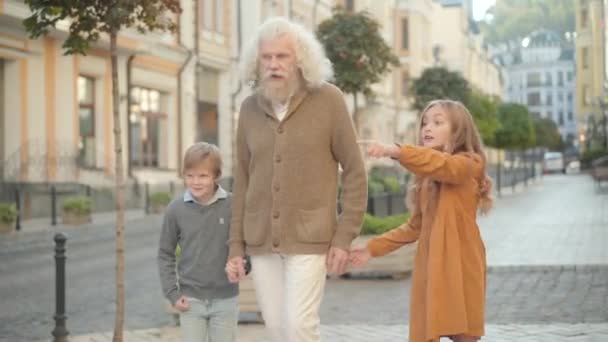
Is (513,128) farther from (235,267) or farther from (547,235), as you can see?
(235,267)

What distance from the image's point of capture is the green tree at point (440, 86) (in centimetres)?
3688

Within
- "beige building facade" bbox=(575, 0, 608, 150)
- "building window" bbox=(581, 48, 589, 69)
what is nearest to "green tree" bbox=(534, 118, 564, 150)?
"beige building facade" bbox=(575, 0, 608, 150)

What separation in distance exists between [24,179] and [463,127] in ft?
64.9

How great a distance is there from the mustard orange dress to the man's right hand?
66 centimetres

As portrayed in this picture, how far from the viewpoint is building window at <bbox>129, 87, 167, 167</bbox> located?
97.5 feet

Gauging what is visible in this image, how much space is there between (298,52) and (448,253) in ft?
3.86

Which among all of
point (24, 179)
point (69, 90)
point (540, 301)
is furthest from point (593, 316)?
point (69, 90)

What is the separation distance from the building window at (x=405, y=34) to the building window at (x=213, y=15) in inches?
1083

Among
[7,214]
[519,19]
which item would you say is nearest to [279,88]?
[7,214]

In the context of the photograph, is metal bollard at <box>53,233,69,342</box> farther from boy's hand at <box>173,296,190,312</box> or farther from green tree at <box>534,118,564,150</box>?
green tree at <box>534,118,564,150</box>

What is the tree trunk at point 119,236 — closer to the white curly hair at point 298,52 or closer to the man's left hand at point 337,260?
the white curly hair at point 298,52

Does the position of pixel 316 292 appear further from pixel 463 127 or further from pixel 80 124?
pixel 80 124

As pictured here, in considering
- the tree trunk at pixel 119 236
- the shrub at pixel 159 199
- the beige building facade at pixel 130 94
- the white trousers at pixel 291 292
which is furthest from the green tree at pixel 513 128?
the white trousers at pixel 291 292

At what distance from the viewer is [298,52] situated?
459cm
